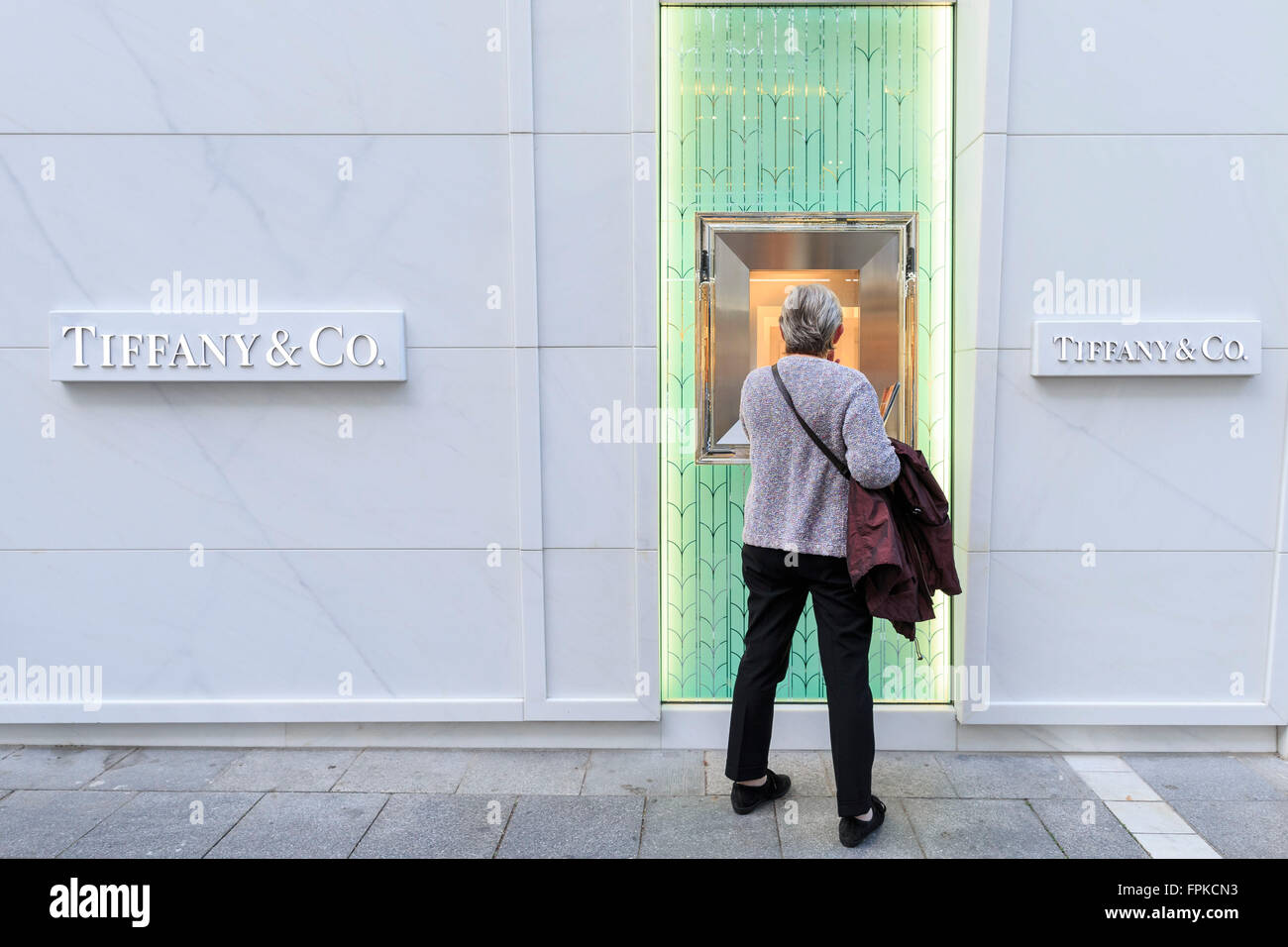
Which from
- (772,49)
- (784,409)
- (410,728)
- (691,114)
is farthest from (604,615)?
(772,49)

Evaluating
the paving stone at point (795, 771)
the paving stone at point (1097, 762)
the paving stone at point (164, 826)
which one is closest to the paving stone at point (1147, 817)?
the paving stone at point (1097, 762)

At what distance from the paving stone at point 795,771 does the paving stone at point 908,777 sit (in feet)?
0.19

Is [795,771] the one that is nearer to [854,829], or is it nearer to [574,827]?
[854,829]

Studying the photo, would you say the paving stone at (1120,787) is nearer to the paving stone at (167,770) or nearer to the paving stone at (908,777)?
the paving stone at (908,777)

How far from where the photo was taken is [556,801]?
378 centimetres

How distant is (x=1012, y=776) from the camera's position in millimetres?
3986

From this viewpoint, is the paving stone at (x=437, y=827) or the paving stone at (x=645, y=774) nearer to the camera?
the paving stone at (x=437, y=827)

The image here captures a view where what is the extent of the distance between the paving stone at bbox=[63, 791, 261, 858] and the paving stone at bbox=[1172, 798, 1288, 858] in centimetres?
387

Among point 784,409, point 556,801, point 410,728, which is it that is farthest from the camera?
point 410,728

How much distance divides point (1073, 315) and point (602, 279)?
7.00ft

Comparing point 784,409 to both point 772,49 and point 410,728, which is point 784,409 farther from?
point 410,728

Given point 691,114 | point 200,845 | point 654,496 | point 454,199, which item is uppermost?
point 691,114

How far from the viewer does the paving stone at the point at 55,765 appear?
3.98 meters

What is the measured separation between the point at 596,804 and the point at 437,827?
654 mm
